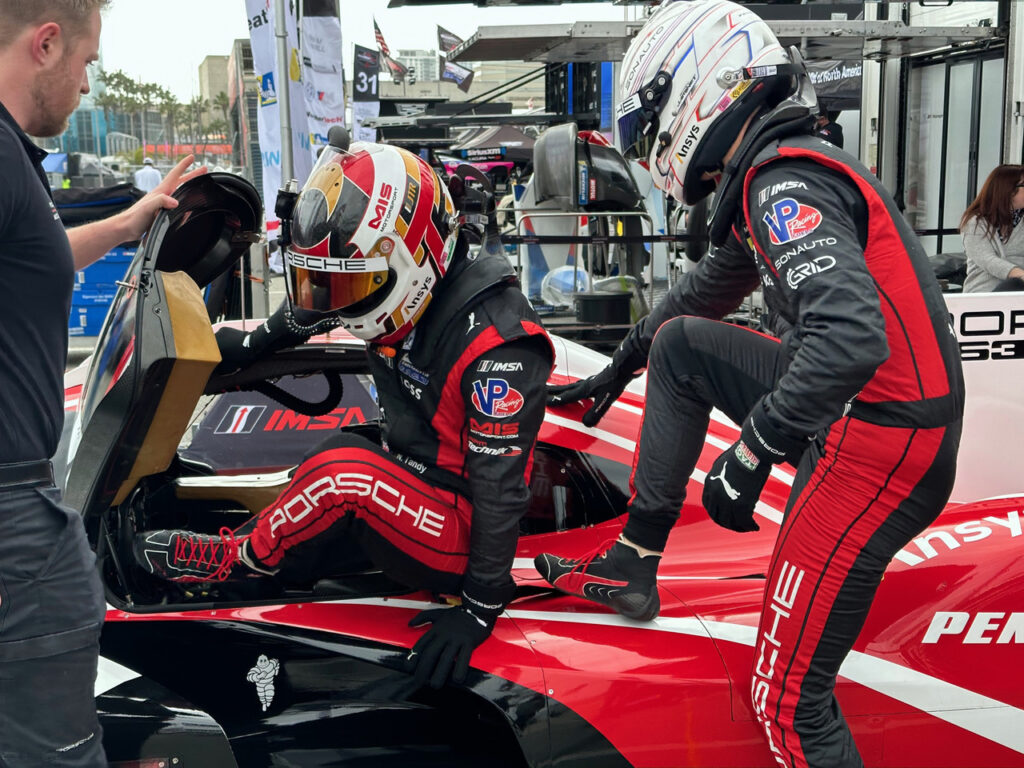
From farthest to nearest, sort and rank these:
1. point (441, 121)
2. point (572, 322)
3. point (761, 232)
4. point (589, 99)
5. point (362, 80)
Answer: point (362, 80), point (441, 121), point (589, 99), point (572, 322), point (761, 232)

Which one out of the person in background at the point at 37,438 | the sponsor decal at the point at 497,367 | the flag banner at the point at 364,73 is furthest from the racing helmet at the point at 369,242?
the flag banner at the point at 364,73

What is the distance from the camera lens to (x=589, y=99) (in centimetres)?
1032

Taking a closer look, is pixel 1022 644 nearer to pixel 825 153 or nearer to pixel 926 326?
pixel 926 326

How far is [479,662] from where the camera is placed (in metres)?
1.96

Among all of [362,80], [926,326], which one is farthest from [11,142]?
[362,80]

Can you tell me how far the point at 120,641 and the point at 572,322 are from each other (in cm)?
470

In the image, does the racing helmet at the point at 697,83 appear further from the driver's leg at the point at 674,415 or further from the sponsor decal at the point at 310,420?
the sponsor decal at the point at 310,420

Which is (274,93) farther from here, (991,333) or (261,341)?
(991,333)

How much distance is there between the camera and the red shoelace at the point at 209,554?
2.26 m

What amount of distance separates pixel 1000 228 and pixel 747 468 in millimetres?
5190

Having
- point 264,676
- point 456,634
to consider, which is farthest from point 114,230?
point 456,634

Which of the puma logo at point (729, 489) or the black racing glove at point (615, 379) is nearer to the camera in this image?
the puma logo at point (729, 489)

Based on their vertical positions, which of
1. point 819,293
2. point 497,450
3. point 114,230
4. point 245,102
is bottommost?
point 497,450

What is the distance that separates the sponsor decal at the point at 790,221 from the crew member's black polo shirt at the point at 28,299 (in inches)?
46.9
